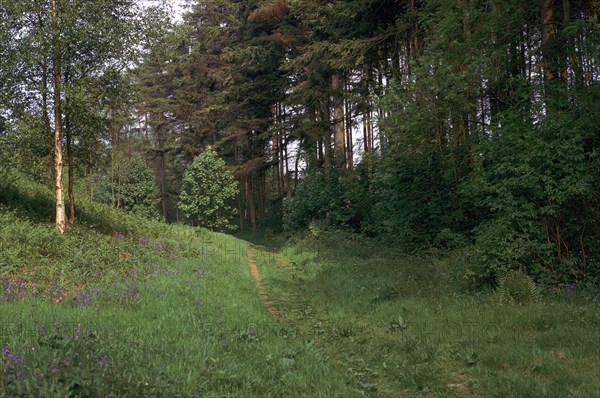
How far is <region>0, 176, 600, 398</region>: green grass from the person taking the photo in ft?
14.4

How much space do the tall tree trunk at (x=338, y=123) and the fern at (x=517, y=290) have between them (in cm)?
1623

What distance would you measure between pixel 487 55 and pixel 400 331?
813cm

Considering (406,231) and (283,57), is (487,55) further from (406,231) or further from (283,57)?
(283,57)

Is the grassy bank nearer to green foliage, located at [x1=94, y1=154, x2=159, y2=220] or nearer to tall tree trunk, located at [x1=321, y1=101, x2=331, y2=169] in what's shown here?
tall tree trunk, located at [x1=321, y1=101, x2=331, y2=169]

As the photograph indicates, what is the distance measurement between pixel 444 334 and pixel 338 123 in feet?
62.6

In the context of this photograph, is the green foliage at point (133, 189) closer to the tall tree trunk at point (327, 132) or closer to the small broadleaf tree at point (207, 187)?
the small broadleaf tree at point (207, 187)

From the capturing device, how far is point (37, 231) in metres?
Answer: 12.8

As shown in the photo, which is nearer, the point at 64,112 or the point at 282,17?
the point at 64,112

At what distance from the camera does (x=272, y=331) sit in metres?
7.13

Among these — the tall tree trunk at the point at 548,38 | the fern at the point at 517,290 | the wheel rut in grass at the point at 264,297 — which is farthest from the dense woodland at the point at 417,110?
the wheel rut in grass at the point at 264,297

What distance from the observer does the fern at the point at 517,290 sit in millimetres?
7719

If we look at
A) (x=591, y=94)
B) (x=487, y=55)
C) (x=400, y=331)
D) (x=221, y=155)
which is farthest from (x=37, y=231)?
(x=221, y=155)

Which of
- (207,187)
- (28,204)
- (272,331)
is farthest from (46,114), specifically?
(207,187)

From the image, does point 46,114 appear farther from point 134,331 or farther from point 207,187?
point 207,187
